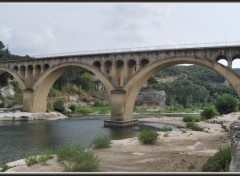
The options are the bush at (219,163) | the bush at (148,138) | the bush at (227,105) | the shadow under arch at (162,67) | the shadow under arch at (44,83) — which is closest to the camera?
the bush at (219,163)

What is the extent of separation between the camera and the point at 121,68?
144 feet

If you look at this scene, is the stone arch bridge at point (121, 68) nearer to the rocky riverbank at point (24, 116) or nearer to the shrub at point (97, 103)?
the rocky riverbank at point (24, 116)

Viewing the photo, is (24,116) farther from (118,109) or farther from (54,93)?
(54,93)

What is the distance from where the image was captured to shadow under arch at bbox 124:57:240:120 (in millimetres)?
35406

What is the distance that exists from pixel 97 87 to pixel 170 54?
5604 centimetres

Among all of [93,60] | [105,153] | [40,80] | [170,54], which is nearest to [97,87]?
[40,80]

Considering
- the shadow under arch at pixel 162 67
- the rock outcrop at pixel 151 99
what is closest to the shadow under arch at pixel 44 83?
the shadow under arch at pixel 162 67

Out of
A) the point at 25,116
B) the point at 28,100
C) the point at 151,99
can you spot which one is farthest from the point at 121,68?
the point at 151,99

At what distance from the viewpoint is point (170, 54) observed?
3916 centimetres

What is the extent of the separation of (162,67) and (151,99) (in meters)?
48.3

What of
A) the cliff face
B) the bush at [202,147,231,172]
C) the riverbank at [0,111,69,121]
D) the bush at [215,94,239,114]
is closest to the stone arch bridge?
the riverbank at [0,111,69,121]

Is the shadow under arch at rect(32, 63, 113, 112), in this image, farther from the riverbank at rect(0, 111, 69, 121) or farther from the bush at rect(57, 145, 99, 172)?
the bush at rect(57, 145, 99, 172)

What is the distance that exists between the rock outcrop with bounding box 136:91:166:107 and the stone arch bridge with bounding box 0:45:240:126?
3772 cm

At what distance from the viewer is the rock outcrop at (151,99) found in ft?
289
